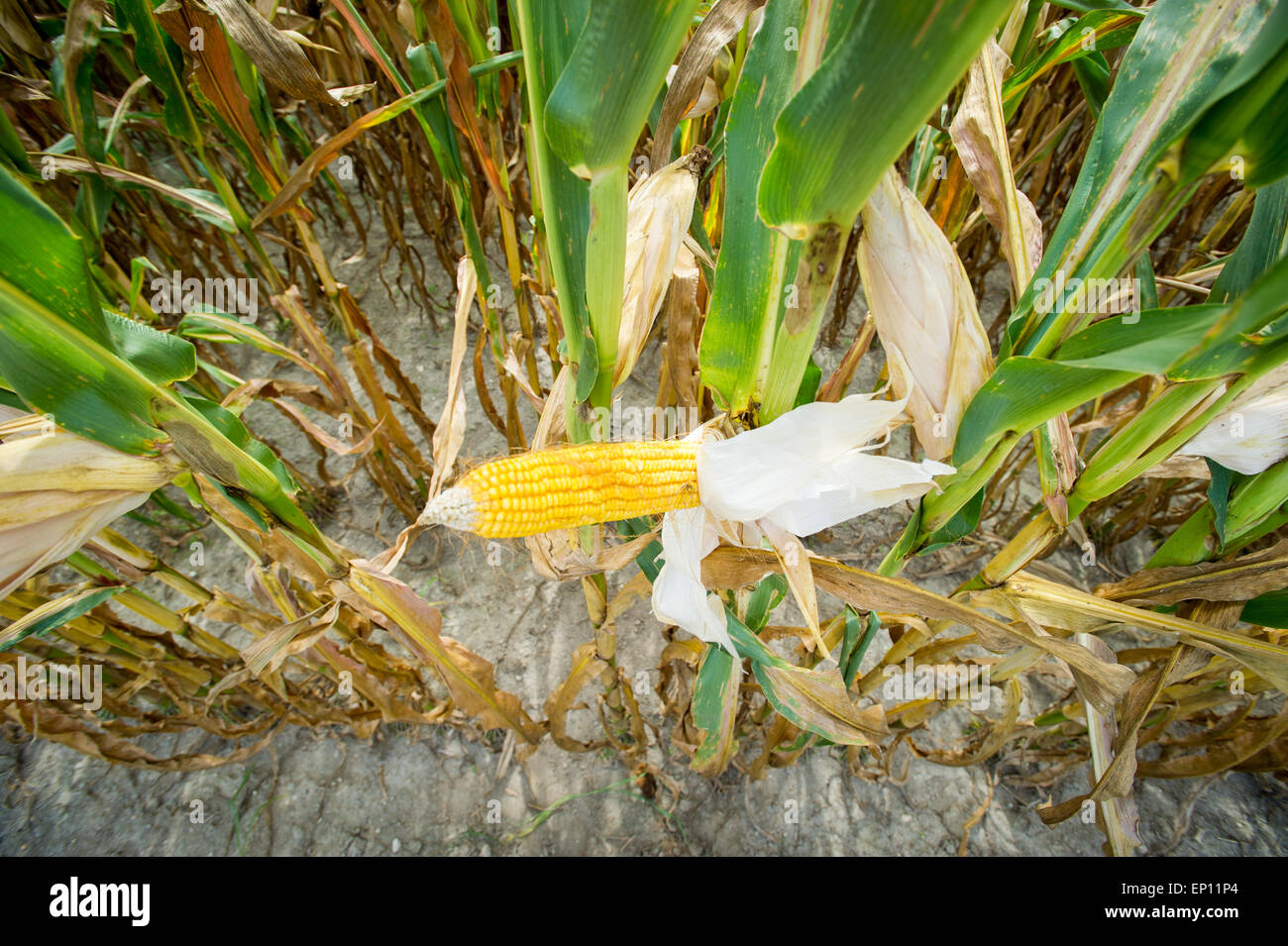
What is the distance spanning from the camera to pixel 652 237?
3.76 feet

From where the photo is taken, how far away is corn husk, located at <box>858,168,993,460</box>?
104 cm

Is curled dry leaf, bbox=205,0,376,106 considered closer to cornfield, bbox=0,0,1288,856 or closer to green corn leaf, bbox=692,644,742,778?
cornfield, bbox=0,0,1288,856

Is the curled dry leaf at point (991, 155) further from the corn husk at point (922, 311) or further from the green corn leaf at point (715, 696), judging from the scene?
the green corn leaf at point (715, 696)

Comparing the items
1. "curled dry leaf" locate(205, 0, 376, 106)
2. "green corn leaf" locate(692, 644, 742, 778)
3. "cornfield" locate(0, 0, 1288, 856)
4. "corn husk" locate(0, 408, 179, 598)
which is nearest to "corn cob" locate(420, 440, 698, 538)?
"cornfield" locate(0, 0, 1288, 856)

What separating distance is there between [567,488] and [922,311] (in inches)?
28.2

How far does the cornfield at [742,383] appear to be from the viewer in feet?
2.59

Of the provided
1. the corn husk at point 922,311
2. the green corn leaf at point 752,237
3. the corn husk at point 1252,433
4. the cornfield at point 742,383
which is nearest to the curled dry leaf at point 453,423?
the cornfield at point 742,383

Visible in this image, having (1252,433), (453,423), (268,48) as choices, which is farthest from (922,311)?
(268,48)

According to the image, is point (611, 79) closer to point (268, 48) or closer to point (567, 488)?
point (567, 488)

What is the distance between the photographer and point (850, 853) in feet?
7.29

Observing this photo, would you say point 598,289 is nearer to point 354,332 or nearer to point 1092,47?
point 1092,47
